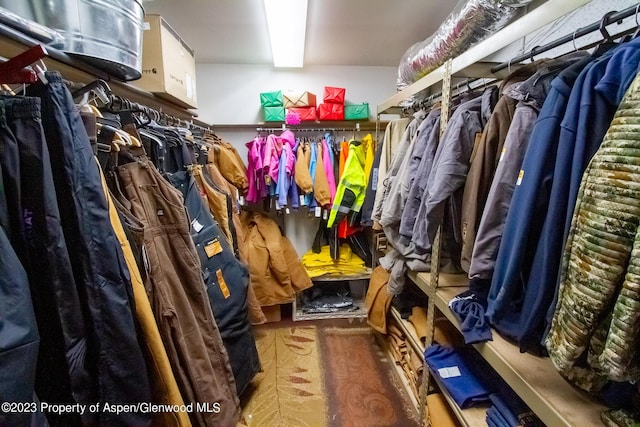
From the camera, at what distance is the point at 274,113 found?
105 inches

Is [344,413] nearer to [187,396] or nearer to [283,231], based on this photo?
[187,396]

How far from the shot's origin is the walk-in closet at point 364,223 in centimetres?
→ 58

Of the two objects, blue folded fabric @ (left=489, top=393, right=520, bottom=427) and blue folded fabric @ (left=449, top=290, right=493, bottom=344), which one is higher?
blue folded fabric @ (left=449, top=290, right=493, bottom=344)

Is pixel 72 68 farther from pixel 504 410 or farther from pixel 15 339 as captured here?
pixel 504 410

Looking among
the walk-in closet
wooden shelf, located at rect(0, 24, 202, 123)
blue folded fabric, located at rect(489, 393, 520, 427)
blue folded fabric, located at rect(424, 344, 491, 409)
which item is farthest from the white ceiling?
blue folded fabric, located at rect(489, 393, 520, 427)

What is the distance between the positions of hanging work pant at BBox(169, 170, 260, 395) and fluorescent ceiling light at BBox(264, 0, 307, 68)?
42.3 inches

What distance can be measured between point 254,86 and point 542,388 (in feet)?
9.65

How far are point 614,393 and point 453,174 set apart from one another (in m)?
0.73

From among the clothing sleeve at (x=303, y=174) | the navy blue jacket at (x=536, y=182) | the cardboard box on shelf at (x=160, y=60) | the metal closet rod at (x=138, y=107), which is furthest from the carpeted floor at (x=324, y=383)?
the cardboard box on shelf at (x=160, y=60)

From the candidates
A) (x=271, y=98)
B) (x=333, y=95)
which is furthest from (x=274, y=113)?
(x=333, y=95)

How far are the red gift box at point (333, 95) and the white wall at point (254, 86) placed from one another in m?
0.29

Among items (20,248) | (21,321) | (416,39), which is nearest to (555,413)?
(21,321)

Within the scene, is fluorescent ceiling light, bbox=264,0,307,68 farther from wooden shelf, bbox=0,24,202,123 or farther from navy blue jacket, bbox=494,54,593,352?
navy blue jacket, bbox=494,54,593,352

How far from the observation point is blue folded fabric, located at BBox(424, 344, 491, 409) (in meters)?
1.19
